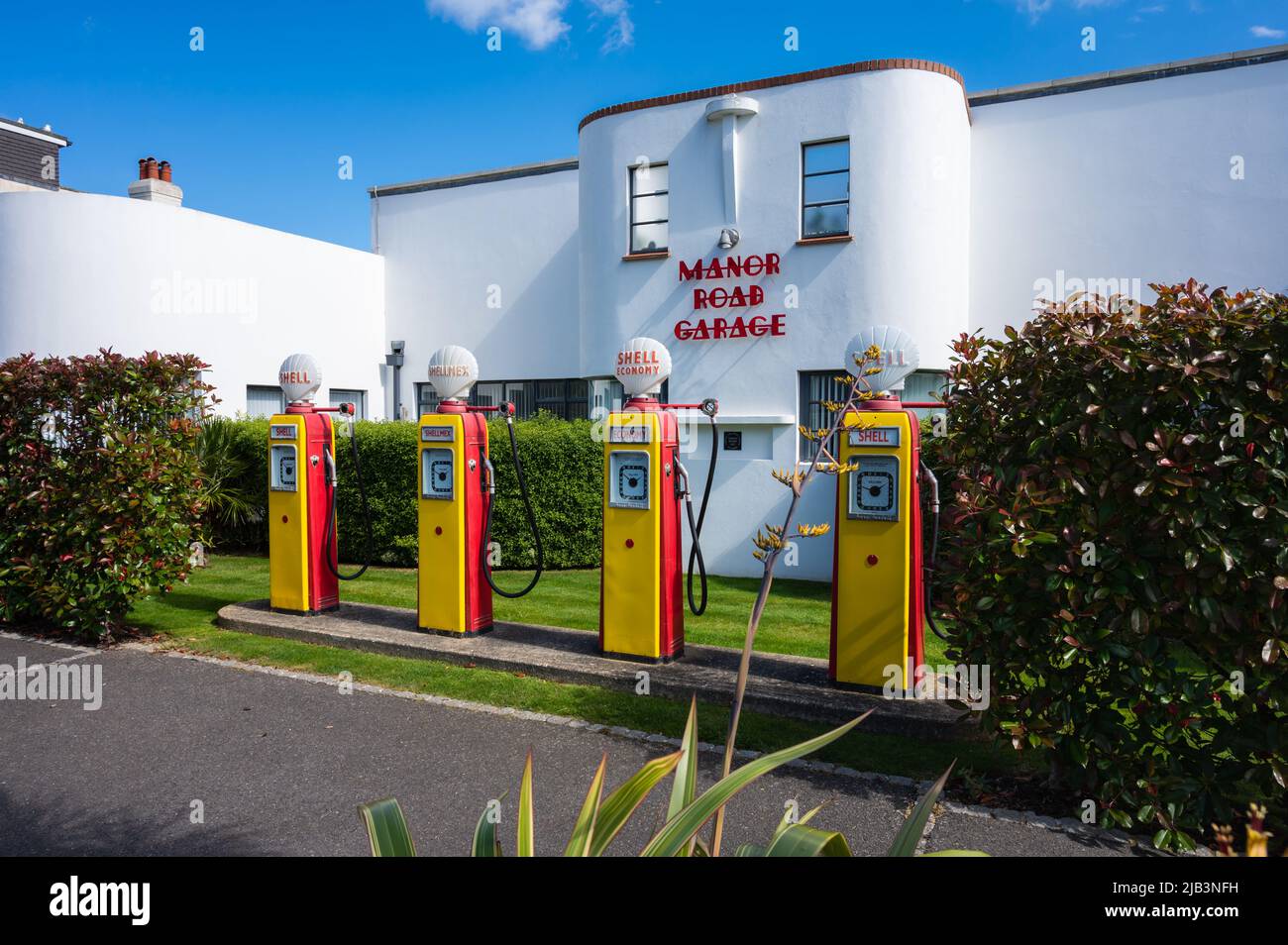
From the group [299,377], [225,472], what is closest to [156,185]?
[225,472]

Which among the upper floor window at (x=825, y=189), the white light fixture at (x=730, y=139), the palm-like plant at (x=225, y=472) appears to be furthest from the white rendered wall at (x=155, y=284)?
the upper floor window at (x=825, y=189)

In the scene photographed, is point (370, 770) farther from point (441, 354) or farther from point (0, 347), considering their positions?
point (0, 347)

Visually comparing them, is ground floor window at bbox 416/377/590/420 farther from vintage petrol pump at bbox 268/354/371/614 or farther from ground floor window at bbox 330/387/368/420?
vintage petrol pump at bbox 268/354/371/614

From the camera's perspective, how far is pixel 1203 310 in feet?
12.4

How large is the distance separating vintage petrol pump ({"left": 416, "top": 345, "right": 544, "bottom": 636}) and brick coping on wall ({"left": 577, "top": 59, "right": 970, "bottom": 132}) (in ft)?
20.1

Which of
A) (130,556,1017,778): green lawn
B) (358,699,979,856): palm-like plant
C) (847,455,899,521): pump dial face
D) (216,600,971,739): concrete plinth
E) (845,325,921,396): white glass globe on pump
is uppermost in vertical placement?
(845,325,921,396): white glass globe on pump

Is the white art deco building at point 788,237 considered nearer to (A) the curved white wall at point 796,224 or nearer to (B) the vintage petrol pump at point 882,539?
(A) the curved white wall at point 796,224

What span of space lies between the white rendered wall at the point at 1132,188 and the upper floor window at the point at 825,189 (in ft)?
5.65

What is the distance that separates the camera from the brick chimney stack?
1357 cm

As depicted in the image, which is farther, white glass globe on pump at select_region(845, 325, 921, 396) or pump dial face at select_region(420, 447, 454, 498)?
pump dial face at select_region(420, 447, 454, 498)

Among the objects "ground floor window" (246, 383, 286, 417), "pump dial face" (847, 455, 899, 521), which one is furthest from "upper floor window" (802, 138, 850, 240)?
"ground floor window" (246, 383, 286, 417)

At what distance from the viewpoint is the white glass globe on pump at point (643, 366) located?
21.0 feet
